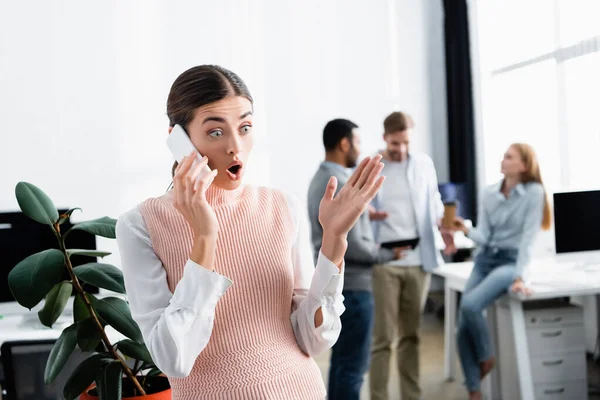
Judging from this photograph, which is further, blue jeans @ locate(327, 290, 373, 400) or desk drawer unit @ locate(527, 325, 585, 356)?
desk drawer unit @ locate(527, 325, 585, 356)

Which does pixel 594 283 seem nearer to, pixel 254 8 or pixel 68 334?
pixel 68 334

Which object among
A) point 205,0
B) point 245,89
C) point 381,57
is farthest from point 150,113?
point 245,89

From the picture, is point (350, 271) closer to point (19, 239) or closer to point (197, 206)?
point (19, 239)

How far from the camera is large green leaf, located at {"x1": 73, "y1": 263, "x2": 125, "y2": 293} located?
177 cm

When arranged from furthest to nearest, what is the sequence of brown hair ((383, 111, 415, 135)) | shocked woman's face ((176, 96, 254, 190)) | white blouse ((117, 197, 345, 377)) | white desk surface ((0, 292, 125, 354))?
brown hair ((383, 111, 415, 135)) < white desk surface ((0, 292, 125, 354)) < shocked woman's face ((176, 96, 254, 190)) < white blouse ((117, 197, 345, 377))

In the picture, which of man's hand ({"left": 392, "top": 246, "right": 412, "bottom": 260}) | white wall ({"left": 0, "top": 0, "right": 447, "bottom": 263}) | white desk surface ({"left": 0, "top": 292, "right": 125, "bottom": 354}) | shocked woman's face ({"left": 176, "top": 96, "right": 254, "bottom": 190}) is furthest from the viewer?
white wall ({"left": 0, "top": 0, "right": 447, "bottom": 263})

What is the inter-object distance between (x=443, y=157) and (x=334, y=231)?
17.5 feet

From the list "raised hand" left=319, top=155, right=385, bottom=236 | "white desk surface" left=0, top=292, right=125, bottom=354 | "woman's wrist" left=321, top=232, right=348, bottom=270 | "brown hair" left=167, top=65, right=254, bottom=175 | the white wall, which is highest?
the white wall

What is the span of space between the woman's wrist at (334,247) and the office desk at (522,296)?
2466 mm

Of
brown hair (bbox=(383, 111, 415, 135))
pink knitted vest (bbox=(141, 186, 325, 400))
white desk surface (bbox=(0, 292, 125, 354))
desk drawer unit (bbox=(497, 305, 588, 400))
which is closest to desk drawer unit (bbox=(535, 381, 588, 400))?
desk drawer unit (bbox=(497, 305, 588, 400))

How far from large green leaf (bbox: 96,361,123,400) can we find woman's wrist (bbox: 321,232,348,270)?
0.79 metres

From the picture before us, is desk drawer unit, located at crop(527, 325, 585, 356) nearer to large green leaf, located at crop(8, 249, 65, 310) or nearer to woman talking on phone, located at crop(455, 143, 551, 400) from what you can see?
woman talking on phone, located at crop(455, 143, 551, 400)

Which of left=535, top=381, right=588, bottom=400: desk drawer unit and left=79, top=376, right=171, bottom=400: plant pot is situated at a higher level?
left=79, top=376, right=171, bottom=400: plant pot

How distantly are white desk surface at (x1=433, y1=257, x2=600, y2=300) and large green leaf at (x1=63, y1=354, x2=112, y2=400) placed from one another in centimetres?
232
